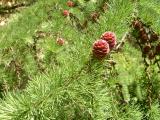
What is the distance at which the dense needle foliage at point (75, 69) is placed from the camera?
1.02 meters

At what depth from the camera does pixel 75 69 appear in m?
1.04

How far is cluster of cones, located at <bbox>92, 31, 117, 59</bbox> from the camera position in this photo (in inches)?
40.1

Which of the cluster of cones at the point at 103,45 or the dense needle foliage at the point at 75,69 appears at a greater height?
the cluster of cones at the point at 103,45

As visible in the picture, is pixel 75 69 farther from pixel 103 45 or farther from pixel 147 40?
pixel 147 40

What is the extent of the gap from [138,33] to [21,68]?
0.76 m

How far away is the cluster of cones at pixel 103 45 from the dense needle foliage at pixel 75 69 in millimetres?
29

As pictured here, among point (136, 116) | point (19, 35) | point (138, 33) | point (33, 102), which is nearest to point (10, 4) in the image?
point (19, 35)

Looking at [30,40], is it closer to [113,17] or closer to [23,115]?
[113,17]

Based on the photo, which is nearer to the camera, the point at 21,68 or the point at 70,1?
the point at 21,68

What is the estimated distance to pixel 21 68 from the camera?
7.86 ft

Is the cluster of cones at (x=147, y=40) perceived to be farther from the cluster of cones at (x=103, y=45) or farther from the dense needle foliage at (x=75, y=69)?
the cluster of cones at (x=103, y=45)

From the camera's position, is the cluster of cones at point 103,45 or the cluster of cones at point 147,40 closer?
the cluster of cones at point 103,45

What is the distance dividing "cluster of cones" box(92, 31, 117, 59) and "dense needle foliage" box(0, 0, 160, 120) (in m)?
0.03

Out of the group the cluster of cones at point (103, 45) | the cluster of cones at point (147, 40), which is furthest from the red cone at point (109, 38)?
the cluster of cones at point (147, 40)
